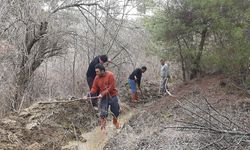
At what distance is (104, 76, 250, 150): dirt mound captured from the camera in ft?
22.4

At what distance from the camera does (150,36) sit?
724 inches

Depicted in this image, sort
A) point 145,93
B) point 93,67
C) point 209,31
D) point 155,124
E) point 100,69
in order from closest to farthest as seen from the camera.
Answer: point 100,69
point 155,124
point 93,67
point 209,31
point 145,93

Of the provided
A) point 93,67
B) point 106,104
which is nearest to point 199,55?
point 93,67

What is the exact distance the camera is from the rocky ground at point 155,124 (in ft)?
26.5

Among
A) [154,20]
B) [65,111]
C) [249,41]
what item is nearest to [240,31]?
[249,41]

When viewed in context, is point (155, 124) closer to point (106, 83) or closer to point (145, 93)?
point (106, 83)

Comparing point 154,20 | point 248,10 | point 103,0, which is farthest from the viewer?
point 154,20

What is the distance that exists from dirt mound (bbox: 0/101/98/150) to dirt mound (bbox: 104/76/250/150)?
4.22ft

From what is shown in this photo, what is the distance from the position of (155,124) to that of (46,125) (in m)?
2.92

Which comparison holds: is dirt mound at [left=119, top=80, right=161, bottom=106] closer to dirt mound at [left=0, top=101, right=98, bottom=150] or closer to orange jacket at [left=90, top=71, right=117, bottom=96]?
→ dirt mound at [left=0, top=101, right=98, bottom=150]

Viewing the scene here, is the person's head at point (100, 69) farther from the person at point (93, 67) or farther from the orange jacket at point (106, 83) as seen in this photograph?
the person at point (93, 67)

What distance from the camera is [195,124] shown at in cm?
629

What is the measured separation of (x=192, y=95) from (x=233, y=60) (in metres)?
1.88

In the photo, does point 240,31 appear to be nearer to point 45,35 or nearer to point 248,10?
point 248,10
